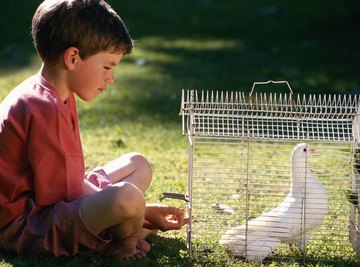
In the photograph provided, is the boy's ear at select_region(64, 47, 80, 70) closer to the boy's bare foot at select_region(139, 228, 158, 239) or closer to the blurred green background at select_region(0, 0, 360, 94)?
the boy's bare foot at select_region(139, 228, 158, 239)

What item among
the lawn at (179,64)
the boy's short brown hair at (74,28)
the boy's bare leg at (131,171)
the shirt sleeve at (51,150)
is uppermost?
the boy's short brown hair at (74,28)

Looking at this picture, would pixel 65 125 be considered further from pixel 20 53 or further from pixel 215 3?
pixel 215 3

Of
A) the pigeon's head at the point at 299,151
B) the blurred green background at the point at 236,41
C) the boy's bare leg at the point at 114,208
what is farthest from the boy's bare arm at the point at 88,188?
the blurred green background at the point at 236,41

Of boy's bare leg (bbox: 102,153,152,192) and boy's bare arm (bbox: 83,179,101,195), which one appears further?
boy's bare leg (bbox: 102,153,152,192)

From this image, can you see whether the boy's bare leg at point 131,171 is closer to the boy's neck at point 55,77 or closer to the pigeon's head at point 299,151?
the boy's neck at point 55,77

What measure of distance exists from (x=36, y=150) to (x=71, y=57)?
38 centimetres

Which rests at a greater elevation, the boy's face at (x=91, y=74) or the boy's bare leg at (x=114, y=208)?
the boy's face at (x=91, y=74)

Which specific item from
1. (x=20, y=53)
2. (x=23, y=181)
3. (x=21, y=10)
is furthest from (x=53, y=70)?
(x=21, y=10)

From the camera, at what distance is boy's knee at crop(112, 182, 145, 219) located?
251 centimetres

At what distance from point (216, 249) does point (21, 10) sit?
7476 mm

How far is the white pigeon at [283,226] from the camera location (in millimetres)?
2680

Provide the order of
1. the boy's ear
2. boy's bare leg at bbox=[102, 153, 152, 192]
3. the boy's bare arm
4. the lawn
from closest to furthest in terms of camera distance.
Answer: the boy's ear
the boy's bare arm
boy's bare leg at bbox=[102, 153, 152, 192]
the lawn

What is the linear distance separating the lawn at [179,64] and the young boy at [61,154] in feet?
0.32

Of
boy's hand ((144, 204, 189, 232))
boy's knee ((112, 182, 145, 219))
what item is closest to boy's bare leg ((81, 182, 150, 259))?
boy's knee ((112, 182, 145, 219))
